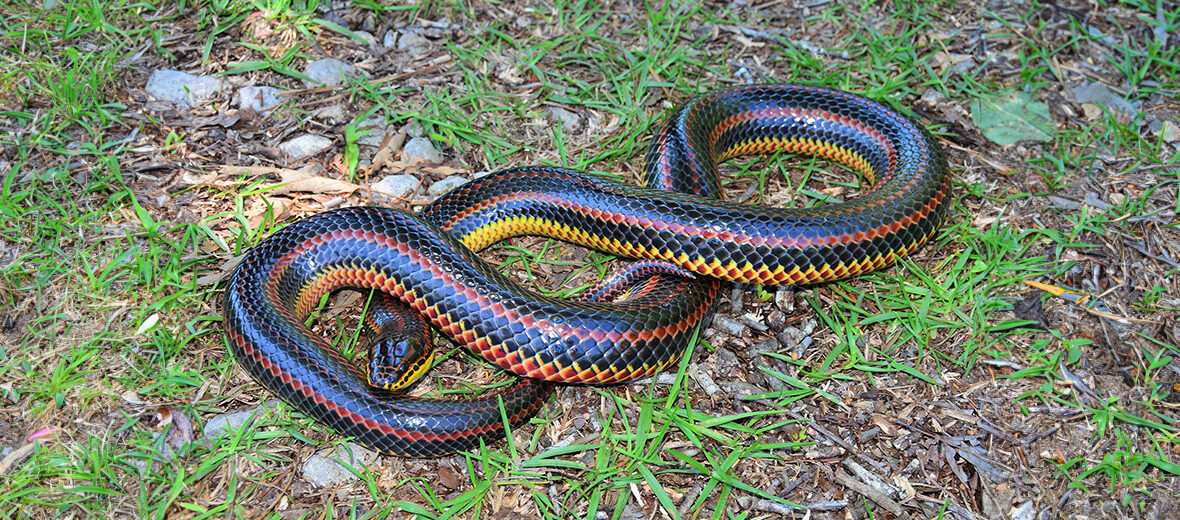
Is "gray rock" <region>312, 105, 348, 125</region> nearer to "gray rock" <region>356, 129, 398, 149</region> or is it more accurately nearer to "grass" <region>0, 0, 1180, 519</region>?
"grass" <region>0, 0, 1180, 519</region>

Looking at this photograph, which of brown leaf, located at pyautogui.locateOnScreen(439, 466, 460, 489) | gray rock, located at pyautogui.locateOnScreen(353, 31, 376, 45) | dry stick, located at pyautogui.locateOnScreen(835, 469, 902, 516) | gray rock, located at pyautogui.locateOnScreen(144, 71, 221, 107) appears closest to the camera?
dry stick, located at pyautogui.locateOnScreen(835, 469, 902, 516)

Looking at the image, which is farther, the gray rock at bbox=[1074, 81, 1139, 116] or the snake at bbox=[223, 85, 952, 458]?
the gray rock at bbox=[1074, 81, 1139, 116]

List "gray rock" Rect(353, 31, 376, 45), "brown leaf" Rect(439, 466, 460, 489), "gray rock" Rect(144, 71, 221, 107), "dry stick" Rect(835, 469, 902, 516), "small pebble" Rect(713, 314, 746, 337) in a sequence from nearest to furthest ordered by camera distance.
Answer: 1. "dry stick" Rect(835, 469, 902, 516)
2. "brown leaf" Rect(439, 466, 460, 489)
3. "small pebble" Rect(713, 314, 746, 337)
4. "gray rock" Rect(144, 71, 221, 107)
5. "gray rock" Rect(353, 31, 376, 45)

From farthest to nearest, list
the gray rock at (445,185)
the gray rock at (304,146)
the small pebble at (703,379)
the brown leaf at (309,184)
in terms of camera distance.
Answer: the gray rock at (304,146) < the gray rock at (445,185) < the brown leaf at (309,184) < the small pebble at (703,379)

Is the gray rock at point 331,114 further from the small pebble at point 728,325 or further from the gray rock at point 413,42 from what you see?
the small pebble at point 728,325

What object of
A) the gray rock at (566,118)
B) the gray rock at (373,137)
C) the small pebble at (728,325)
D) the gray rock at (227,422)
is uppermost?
the gray rock at (566,118)

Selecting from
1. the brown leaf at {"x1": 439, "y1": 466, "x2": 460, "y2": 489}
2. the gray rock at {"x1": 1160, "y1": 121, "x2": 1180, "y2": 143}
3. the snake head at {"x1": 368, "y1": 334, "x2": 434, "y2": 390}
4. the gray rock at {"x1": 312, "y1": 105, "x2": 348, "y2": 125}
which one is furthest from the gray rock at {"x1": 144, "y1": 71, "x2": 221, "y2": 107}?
the gray rock at {"x1": 1160, "y1": 121, "x2": 1180, "y2": 143}

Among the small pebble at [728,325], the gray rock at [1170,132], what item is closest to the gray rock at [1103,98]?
the gray rock at [1170,132]
